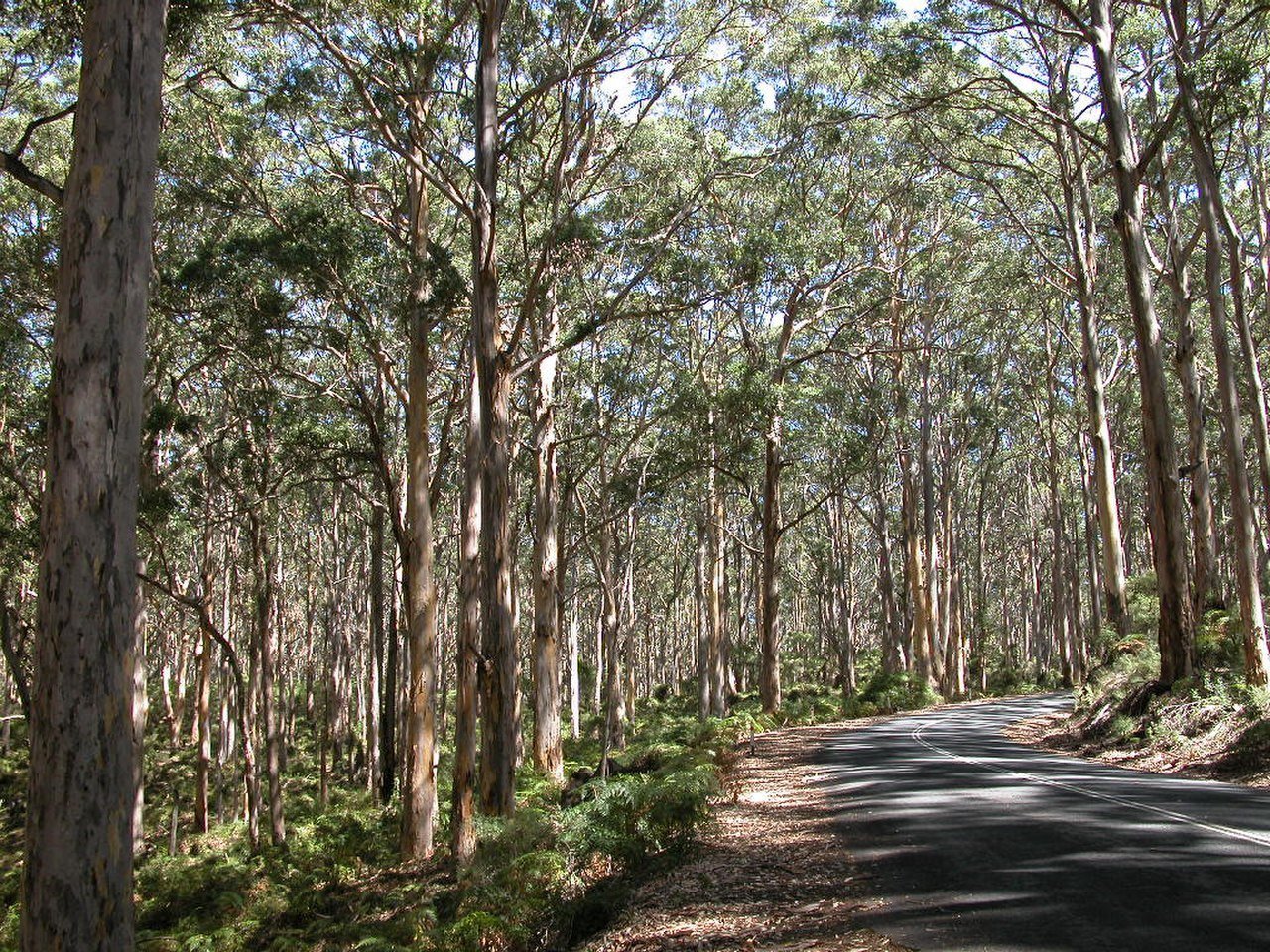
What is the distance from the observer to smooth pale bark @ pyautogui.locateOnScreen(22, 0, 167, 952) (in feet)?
14.2

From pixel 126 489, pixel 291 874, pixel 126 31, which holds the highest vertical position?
pixel 126 31

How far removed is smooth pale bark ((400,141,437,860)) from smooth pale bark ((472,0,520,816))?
1848 millimetres

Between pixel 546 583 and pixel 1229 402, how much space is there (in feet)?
37.6

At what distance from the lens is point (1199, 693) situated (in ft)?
40.7

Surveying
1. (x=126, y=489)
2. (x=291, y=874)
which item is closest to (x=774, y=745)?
(x=291, y=874)

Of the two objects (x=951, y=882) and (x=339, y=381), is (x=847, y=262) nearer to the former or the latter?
(x=339, y=381)

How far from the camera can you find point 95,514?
4.57m

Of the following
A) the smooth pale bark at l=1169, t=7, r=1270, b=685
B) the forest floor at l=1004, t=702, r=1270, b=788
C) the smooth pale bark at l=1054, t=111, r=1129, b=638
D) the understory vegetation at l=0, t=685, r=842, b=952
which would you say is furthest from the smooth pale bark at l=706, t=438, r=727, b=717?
the smooth pale bark at l=1169, t=7, r=1270, b=685

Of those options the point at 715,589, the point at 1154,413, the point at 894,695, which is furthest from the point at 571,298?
the point at 894,695

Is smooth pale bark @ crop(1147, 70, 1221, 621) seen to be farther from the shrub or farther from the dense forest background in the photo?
the shrub

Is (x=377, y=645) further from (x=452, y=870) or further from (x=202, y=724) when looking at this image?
(x=452, y=870)

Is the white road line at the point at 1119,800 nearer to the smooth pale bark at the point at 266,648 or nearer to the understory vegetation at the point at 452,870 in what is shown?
the understory vegetation at the point at 452,870

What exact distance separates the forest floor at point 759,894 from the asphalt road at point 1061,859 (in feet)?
0.67

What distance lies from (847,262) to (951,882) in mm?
19038
